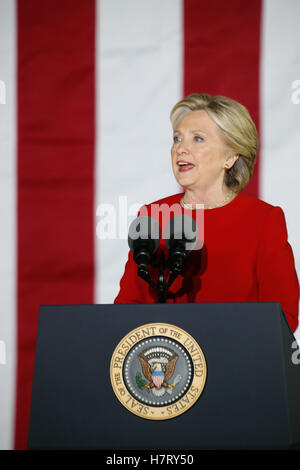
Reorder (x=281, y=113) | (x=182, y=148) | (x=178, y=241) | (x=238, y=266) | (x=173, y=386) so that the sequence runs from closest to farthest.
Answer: (x=173, y=386), (x=178, y=241), (x=238, y=266), (x=182, y=148), (x=281, y=113)

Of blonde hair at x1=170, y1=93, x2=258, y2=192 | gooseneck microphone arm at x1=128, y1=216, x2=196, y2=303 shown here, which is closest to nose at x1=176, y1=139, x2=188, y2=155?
blonde hair at x1=170, y1=93, x2=258, y2=192

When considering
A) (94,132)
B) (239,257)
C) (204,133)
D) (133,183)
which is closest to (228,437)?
(239,257)

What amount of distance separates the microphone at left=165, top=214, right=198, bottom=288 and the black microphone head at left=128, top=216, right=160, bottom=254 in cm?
3

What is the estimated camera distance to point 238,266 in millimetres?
1662

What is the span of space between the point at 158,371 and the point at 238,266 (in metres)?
0.62

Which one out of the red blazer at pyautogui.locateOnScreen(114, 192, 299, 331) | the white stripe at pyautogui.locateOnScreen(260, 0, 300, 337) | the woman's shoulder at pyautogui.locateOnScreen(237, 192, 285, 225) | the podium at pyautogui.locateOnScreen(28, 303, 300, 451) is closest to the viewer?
the podium at pyautogui.locateOnScreen(28, 303, 300, 451)

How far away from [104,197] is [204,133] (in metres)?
0.50

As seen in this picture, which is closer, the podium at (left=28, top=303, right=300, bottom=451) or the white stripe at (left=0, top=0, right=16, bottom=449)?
the podium at (left=28, top=303, right=300, bottom=451)

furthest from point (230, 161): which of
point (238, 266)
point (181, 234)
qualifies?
point (181, 234)

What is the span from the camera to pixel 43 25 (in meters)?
2.22

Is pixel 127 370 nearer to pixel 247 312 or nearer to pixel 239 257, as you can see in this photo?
pixel 247 312

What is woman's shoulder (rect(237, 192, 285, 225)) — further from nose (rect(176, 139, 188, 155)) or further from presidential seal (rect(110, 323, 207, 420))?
presidential seal (rect(110, 323, 207, 420))

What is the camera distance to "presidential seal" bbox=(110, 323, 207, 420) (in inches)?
42.4

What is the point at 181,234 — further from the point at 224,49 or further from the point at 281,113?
the point at 224,49
